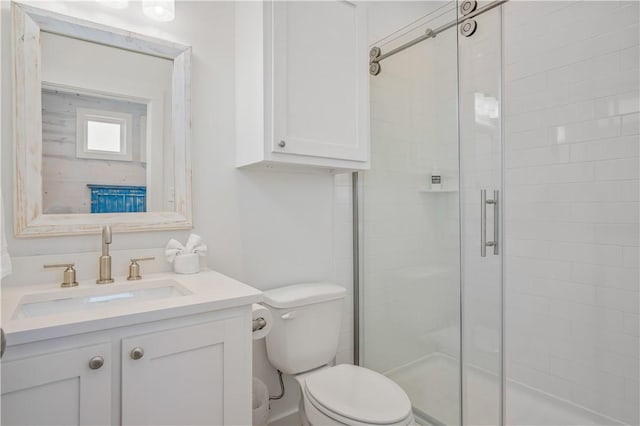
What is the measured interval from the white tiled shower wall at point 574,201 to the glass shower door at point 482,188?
417 millimetres

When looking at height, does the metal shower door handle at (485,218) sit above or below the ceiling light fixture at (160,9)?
below

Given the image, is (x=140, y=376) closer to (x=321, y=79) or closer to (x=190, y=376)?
(x=190, y=376)

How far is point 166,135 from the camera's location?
1.43m

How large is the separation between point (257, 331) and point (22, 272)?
2.62ft

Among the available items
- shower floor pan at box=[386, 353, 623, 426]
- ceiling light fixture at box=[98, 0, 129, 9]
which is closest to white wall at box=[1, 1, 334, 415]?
ceiling light fixture at box=[98, 0, 129, 9]

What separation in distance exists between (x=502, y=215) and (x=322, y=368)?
1110mm

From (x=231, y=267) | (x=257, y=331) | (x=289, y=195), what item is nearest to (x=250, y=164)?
(x=289, y=195)

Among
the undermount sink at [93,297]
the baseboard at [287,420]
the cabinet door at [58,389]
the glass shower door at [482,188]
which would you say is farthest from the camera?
the baseboard at [287,420]

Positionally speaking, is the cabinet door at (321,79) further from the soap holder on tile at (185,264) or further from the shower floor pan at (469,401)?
the shower floor pan at (469,401)

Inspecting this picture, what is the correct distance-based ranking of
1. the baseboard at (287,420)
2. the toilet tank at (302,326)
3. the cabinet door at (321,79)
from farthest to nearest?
the baseboard at (287,420) < the toilet tank at (302,326) < the cabinet door at (321,79)

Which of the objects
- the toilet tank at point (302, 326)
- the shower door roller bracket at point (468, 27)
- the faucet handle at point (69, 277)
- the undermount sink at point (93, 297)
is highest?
the shower door roller bracket at point (468, 27)

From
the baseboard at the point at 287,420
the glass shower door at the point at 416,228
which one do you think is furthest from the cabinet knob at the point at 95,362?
the glass shower door at the point at 416,228

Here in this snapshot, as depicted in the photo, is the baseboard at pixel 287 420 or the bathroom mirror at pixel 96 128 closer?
the bathroom mirror at pixel 96 128

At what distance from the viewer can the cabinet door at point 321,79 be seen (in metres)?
1.38
